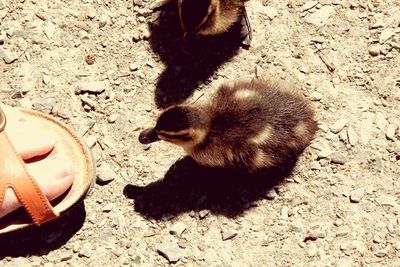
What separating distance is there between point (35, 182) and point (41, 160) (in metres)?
0.20

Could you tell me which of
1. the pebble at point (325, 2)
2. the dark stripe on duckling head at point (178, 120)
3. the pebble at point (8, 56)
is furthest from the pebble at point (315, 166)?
the pebble at point (8, 56)

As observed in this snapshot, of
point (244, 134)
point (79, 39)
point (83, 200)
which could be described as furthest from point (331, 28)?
point (83, 200)

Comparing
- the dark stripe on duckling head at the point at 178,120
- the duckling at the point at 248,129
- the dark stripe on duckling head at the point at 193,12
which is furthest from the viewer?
→ the dark stripe on duckling head at the point at 193,12

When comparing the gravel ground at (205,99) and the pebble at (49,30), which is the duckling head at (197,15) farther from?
the pebble at (49,30)

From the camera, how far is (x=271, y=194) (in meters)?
3.02

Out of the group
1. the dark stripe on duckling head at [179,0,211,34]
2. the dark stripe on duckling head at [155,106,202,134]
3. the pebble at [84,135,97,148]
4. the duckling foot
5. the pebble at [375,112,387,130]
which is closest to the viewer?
the dark stripe on duckling head at [155,106,202,134]

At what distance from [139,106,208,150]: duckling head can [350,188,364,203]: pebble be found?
2.57 feet

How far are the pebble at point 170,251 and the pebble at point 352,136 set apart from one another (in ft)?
Answer: 3.25

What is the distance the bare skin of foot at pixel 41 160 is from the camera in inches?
107

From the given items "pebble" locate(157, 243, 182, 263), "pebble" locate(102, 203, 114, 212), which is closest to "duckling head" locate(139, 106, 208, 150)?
"pebble" locate(102, 203, 114, 212)

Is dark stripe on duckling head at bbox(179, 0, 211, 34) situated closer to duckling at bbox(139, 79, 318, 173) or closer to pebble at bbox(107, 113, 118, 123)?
→ duckling at bbox(139, 79, 318, 173)

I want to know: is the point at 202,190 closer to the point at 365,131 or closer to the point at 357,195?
→ the point at 357,195

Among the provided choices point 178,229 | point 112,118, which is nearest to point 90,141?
point 112,118

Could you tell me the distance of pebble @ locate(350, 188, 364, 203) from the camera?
3.02 m
